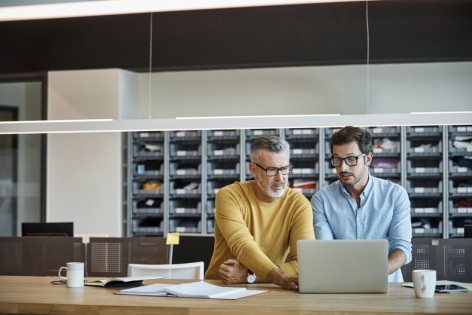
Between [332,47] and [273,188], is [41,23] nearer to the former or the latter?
[332,47]

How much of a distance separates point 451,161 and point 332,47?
1707mm

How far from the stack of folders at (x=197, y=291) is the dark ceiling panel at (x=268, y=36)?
200 inches

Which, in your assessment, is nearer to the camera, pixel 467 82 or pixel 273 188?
pixel 273 188

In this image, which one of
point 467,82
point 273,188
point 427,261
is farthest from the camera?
point 467,82

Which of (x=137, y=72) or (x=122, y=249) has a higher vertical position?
(x=137, y=72)

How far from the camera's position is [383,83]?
28.9 ft

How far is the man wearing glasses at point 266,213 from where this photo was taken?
11.7 ft

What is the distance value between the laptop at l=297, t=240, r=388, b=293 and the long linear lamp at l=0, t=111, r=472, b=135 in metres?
3.10

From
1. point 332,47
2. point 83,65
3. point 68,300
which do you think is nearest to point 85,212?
point 83,65

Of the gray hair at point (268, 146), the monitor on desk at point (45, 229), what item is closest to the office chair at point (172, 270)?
the gray hair at point (268, 146)

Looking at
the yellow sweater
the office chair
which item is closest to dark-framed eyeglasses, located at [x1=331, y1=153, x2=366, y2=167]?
the yellow sweater

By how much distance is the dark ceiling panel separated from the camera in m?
7.81

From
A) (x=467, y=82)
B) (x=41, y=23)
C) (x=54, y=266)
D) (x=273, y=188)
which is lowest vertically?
(x=54, y=266)

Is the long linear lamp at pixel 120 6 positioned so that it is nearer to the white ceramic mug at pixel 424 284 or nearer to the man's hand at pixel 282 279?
the man's hand at pixel 282 279
